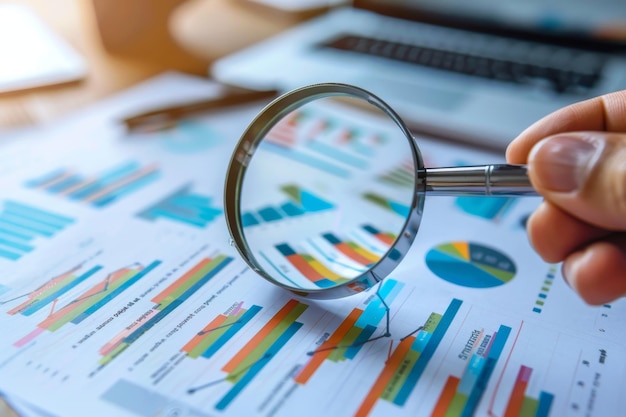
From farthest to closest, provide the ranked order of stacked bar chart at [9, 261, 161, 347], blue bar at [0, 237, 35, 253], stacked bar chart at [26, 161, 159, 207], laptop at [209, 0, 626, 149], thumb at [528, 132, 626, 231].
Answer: laptop at [209, 0, 626, 149] < stacked bar chart at [26, 161, 159, 207] < blue bar at [0, 237, 35, 253] < stacked bar chart at [9, 261, 161, 347] < thumb at [528, 132, 626, 231]

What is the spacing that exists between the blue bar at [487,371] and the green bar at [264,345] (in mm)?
165

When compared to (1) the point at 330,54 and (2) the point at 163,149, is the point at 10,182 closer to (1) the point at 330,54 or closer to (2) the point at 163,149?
(2) the point at 163,149

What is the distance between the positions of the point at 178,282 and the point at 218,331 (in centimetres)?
9

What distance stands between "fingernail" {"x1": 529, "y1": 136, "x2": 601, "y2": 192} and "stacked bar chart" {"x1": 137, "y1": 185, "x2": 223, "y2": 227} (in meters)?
0.38

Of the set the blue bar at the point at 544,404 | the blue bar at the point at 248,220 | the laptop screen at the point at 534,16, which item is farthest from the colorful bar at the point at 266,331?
the laptop screen at the point at 534,16

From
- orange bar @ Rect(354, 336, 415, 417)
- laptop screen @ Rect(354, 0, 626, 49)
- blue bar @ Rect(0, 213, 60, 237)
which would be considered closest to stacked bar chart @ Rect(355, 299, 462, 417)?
orange bar @ Rect(354, 336, 415, 417)

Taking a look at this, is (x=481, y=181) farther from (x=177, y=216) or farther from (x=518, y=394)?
(x=177, y=216)

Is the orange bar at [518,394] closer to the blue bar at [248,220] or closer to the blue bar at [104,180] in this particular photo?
the blue bar at [248,220]

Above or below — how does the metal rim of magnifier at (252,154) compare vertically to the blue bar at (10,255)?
above

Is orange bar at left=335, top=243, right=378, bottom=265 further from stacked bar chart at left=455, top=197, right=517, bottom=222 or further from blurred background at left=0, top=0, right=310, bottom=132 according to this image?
blurred background at left=0, top=0, right=310, bottom=132

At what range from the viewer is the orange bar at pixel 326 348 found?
486mm

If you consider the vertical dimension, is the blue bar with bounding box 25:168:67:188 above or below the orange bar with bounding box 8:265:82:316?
above

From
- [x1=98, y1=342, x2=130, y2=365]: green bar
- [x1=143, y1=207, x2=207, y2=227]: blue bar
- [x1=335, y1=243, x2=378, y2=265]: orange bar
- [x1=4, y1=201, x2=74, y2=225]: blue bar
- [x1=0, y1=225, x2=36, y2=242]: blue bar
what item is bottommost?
[x1=98, y1=342, x2=130, y2=365]: green bar

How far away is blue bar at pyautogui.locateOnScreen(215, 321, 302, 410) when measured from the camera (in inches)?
18.2
